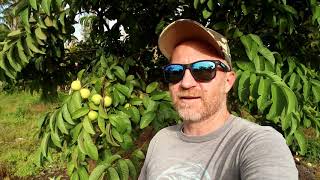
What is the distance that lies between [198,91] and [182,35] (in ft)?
0.92

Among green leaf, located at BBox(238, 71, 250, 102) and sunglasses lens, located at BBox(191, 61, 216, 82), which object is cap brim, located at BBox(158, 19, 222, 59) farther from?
green leaf, located at BBox(238, 71, 250, 102)

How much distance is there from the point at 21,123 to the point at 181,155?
917cm

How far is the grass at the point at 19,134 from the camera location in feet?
22.8

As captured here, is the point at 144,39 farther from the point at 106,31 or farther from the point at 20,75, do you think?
the point at 20,75

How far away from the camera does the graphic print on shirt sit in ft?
5.85

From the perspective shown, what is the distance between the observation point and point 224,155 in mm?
1752

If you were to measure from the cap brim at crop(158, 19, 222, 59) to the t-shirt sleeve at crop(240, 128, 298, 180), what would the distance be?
18.0 inches

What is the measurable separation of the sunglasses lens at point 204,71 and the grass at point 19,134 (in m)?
2.20

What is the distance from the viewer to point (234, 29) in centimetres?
259

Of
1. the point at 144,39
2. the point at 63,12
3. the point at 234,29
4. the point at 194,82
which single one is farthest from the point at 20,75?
the point at 194,82

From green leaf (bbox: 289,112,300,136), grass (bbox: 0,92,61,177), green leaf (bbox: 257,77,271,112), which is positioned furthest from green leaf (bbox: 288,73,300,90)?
grass (bbox: 0,92,61,177)

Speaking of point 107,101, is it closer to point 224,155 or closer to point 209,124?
point 209,124

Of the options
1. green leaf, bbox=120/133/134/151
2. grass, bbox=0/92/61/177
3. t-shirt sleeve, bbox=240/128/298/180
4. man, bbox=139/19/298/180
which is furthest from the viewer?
grass, bbox=0/92/61/177

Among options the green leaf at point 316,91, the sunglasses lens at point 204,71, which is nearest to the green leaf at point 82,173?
the sunglasses lens at point 204,71
